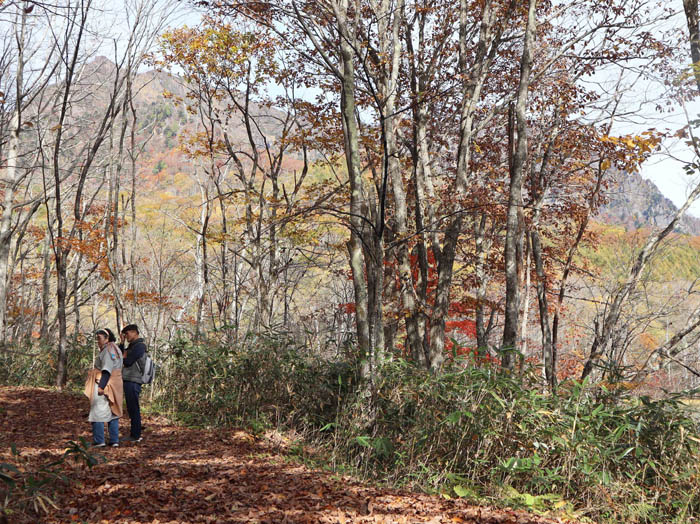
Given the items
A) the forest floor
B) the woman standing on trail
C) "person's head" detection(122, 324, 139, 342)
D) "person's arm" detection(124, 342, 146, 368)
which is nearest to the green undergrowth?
the forest floor

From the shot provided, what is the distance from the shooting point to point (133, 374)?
625 cm

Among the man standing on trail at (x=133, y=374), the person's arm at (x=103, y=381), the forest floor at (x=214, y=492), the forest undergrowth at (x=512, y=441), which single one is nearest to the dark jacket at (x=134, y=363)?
the man standing on trail at (x=133, y=374)

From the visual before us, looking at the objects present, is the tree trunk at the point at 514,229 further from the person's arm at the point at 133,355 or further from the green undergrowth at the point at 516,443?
the person's arm at the point at 133,355

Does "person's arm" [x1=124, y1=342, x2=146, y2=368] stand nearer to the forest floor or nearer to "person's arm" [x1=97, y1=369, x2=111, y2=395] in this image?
"person's arm" [x1=97, y1=369, x2=111, y2=395]

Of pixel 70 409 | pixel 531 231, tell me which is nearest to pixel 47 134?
pixel 70 409

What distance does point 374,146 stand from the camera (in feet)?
35.9

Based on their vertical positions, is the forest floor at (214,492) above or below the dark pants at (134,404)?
below

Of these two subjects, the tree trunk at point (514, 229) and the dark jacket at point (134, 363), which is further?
the tree trunk at point (514, 229)

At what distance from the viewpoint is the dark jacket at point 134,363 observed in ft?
20.3

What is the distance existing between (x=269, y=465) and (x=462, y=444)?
2157mm

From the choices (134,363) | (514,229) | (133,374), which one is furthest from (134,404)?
(514,229)

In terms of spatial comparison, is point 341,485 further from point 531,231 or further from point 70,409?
point 531,231

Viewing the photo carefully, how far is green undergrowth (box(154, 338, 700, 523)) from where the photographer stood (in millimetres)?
4312

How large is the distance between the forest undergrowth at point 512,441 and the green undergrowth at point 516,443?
0.5 inches
